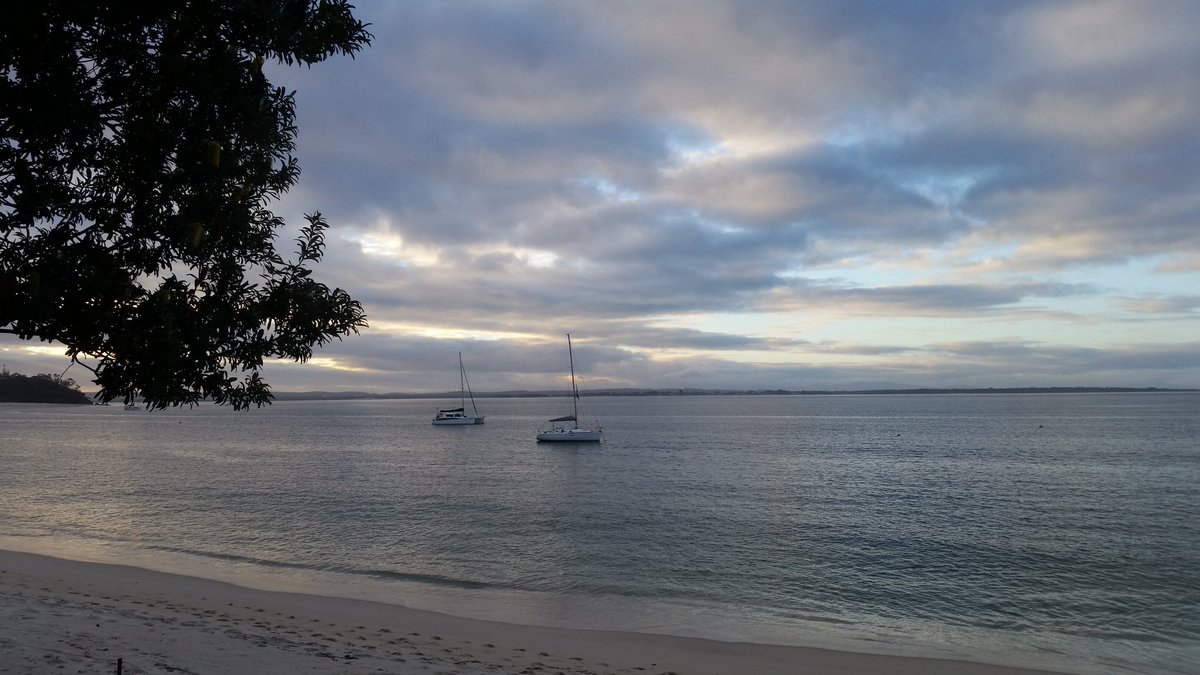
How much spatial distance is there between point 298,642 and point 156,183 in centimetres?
1028

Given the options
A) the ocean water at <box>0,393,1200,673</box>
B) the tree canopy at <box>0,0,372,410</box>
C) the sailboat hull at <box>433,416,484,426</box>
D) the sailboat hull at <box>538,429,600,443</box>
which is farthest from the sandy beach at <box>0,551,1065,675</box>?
the sailboat hull at <box>433,416,484,426</box>

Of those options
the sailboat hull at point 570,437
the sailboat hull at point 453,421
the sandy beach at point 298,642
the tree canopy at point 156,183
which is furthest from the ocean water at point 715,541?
the sailboat hull at point 453,421

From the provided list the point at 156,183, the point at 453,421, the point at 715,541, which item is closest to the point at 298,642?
the point at 156,183

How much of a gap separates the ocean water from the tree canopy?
14.1 meters

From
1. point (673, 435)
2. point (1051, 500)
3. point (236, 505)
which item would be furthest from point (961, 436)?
point (236, 505)

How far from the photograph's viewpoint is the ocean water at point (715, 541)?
65.2 ft

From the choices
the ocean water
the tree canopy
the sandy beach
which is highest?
the tree canopy

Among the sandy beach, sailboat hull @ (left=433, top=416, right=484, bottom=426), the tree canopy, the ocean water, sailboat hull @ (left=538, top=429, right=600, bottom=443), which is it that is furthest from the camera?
sailboat hull @ (left=433, top=416, right=484, bottom=426)

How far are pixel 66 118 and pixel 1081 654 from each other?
2155 centimetres

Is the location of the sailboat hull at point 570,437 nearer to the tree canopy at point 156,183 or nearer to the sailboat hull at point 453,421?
the sailboat hull at point 453,421

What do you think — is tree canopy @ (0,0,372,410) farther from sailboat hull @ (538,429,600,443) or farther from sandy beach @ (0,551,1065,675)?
sailboat hull @ (538,429,600,443)

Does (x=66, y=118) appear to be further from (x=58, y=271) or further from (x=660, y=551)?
(x=660, y=551)

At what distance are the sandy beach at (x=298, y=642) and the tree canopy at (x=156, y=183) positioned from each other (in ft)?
18.0

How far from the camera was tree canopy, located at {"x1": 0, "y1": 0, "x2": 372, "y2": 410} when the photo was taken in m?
6.45
